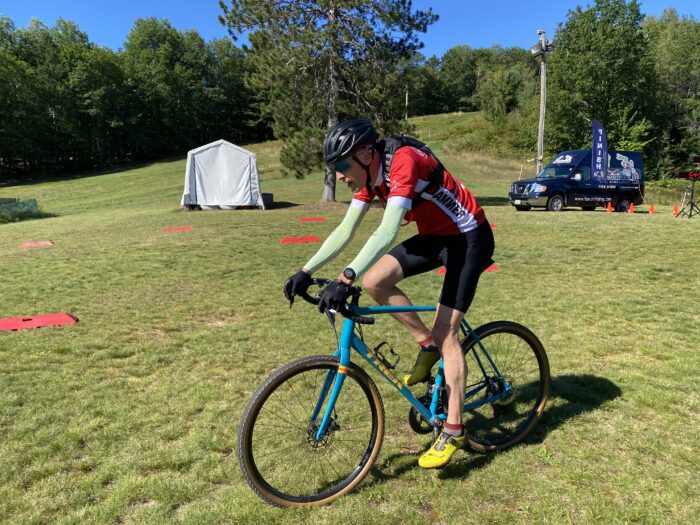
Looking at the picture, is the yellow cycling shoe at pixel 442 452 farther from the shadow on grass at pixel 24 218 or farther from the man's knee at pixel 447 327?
the shadow on grass at pixel 24 218

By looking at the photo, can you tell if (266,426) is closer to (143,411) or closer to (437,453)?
(437,453)

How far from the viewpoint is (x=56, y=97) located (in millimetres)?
58750

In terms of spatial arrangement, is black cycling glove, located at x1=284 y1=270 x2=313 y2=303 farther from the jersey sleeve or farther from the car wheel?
the car wheel

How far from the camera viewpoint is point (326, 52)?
2052 cm

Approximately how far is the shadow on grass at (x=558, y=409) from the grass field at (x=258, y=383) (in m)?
0.02

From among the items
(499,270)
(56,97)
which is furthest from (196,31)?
(499,270)

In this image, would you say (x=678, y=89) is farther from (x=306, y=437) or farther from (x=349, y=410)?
(x=306, y=437)

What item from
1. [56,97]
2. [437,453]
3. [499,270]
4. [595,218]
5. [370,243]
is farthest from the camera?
[56,97]

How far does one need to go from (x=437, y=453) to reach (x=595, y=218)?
15.9m

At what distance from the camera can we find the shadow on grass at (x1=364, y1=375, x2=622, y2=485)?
3.01 m

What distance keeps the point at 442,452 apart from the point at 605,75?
55161 millimetres

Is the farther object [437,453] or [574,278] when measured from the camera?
[574,278]

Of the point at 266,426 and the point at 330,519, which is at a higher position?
the point at 266,426

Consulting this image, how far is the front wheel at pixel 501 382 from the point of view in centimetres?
324
